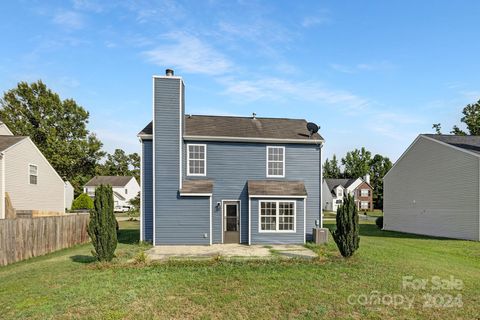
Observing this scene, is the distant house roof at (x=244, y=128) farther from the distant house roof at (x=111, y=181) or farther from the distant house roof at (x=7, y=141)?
the distant house roof at (x=111, y=181)

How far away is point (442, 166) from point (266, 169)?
44.7 ft

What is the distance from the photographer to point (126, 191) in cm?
5581

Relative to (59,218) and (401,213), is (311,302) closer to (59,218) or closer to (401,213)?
(59,218)

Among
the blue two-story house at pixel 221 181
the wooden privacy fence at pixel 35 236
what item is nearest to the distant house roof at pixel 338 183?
the blue two-story house at pixel 221 181

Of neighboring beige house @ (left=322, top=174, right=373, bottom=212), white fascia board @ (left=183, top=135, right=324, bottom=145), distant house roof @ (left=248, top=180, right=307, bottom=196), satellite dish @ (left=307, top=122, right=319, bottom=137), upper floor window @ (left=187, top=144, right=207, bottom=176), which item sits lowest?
neighboring beige house @ (left=322, top=174, right=373, bottom=212)

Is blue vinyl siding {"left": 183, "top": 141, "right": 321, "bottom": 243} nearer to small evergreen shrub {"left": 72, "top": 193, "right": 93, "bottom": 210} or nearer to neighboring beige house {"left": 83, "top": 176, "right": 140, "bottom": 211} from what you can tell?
small evergreen shrub {"left": 72, "top": 193, "right": 93, "bottom": 210}

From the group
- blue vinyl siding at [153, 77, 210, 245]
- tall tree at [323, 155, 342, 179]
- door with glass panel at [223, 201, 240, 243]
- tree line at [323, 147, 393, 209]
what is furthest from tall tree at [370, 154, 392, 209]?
blue vinyl siding at [153, 77, 210, 245]

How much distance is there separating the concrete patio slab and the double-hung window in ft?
3.55

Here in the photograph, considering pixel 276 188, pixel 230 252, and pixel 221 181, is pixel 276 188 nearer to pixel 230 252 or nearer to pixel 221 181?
pixel 221 181

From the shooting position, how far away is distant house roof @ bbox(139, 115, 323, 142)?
51.8 feet

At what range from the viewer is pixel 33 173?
19391 millimetres

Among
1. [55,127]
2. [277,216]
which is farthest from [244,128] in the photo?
[55,127]

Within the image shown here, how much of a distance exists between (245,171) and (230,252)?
4778mm

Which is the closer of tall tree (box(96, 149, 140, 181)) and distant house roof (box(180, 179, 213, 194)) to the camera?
distant house roof (box(180, 179, 213, 194))
